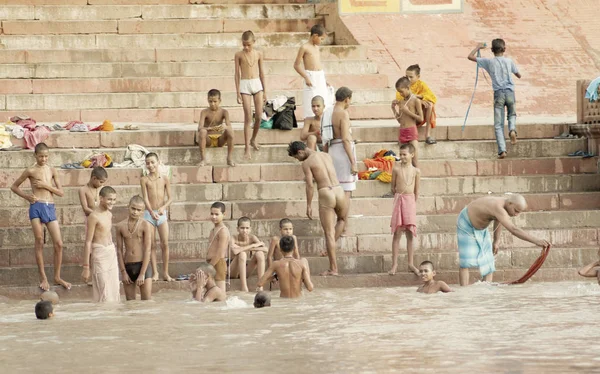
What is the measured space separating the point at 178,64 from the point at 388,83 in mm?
2889

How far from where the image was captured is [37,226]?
1336 cm

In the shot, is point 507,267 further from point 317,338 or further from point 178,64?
point 178,64

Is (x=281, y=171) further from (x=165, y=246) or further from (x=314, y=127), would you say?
(x=165, y=246)

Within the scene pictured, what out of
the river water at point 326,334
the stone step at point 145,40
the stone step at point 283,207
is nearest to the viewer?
the river water at point 326,334

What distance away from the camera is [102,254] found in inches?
490

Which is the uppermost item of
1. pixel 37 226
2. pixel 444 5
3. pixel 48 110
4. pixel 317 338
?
pixel 444 5

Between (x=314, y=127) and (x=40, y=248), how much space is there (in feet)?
11.6

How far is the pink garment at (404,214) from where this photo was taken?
44.7 feet

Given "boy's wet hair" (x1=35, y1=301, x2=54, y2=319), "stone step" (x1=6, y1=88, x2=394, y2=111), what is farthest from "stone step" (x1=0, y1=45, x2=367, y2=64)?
"boy's wet hair" (x1=35, y1=301, x2=54, y2=319)

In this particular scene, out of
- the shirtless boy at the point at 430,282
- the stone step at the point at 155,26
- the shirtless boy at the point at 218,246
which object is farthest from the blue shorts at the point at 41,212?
the stone step at the point at 155,26

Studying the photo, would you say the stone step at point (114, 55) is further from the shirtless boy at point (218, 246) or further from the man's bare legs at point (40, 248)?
the shirtless boy at point (218, 246)

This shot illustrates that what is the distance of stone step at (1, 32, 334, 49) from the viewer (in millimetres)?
18953

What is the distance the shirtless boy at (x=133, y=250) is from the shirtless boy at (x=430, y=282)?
2581 mm

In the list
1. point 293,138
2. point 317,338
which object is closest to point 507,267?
point 293,138
